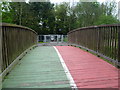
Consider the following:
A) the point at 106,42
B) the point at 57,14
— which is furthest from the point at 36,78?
the point at 57,14

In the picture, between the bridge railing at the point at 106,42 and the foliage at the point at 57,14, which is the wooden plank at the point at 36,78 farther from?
the foliage at the point at 57,14

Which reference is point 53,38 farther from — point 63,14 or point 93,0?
point 93,0

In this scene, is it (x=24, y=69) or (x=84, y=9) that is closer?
(x=24, y=69)

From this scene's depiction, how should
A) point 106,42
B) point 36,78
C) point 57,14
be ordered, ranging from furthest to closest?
1. point 57,14
2. point 106,42
3. point 36,78

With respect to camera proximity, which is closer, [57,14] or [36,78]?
[36,78]

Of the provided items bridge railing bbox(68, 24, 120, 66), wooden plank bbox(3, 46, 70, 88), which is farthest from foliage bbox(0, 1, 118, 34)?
wooden plank bbox(3, 46, 70, 88)

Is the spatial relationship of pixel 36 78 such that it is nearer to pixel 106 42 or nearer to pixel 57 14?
pixel 106 42

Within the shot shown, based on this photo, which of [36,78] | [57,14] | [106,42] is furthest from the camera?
[57,14]

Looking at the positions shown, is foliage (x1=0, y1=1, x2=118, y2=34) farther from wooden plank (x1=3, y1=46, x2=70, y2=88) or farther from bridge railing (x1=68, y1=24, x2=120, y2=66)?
wooden plank (x1=3, y1=46, x2=70, y2=88)

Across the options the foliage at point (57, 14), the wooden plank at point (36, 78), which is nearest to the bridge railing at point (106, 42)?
the wooden plank at point (36, 78)

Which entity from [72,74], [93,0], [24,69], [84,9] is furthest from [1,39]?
[93,0]

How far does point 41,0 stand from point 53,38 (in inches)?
357

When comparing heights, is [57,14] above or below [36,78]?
above

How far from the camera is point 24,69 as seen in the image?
3.52 meters
